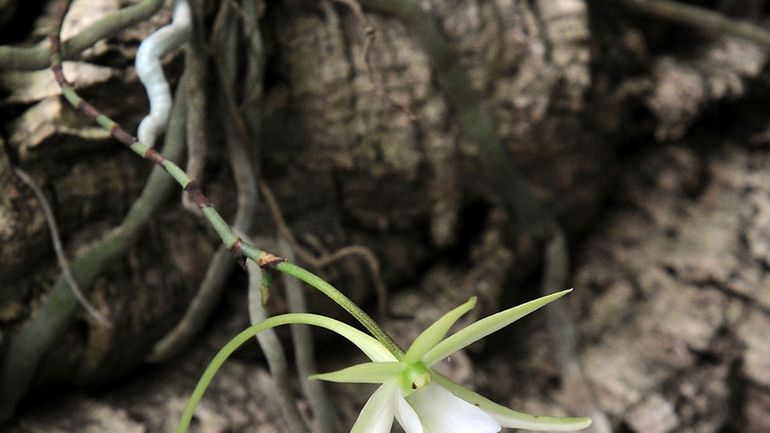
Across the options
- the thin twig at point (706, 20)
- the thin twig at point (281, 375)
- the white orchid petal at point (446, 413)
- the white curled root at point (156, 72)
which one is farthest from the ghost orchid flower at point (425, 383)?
the thin twig at point (706, 20)

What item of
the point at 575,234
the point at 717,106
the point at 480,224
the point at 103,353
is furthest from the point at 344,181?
the point at 717,106

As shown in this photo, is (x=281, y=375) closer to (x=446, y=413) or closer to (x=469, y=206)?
(x=446, y=413)

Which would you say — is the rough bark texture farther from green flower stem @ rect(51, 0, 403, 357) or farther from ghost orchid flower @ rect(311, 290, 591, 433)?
ghost orchid flower @ rect(311, 290, 591, 433)

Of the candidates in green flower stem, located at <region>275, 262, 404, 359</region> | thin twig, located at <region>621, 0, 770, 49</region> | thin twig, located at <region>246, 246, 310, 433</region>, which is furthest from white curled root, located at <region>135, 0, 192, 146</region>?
thin twig, located at <region>621, 0, 770, 49</region>

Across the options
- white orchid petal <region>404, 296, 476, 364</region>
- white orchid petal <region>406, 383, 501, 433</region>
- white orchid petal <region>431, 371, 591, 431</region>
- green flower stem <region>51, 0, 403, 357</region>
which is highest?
green flower stem <region>51, 0, 403, 357</region>

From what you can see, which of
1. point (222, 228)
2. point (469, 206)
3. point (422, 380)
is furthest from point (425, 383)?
point (469, 206)

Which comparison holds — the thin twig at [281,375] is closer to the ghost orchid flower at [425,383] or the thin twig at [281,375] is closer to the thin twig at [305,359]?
the thin twig at [305,359]

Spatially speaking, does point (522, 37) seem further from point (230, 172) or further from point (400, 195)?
point (230, 172)

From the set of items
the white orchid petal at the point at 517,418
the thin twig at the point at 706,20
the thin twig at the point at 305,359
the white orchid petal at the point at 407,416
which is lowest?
the thin twig at the point at 706,20
